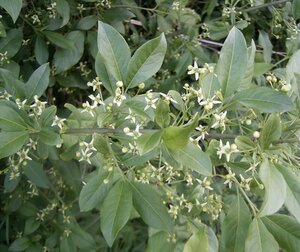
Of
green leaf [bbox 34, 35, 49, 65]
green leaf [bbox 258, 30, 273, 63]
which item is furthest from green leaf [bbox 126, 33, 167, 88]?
green leaf [bbox 258, 30, 273, 63]

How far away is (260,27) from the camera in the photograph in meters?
2.47

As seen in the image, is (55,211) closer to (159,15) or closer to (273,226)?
(159,15)

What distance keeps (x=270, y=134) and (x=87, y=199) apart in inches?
25.1

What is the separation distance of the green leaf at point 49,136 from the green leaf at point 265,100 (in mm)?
508

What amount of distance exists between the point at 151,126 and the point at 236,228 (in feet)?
1.94

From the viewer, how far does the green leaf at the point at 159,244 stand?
5.61ft

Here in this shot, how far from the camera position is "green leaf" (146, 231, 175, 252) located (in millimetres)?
1710

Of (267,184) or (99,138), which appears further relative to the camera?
(99,138)

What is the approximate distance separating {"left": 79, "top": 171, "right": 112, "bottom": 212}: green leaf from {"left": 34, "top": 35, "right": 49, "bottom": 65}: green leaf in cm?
Result: 72

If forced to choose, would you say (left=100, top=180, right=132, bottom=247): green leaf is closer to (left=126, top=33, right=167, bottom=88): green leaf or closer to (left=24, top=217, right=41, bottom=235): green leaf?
(left=126, top=33, right=167, bottom=88): green leaf

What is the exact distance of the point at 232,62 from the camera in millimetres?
1231

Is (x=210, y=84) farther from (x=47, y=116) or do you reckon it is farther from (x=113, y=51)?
(x=47, y=116)

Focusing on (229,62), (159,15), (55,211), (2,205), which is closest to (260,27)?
(159,15)

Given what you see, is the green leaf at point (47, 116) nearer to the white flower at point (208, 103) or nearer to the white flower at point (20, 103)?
the white flower at point (20, 103)
